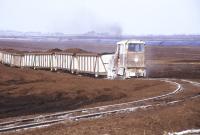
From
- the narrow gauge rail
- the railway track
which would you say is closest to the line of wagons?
the railway track

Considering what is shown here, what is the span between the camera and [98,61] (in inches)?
1312

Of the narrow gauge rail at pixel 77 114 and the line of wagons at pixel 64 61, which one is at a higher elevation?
the line of wagons at pixel 64 61

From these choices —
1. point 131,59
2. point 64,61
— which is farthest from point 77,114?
point 64,61

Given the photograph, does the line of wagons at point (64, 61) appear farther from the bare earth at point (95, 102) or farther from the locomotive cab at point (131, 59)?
the bare earth at point (95, 102)

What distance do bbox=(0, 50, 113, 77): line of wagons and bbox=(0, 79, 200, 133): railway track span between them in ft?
38.0

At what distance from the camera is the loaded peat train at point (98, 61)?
29469 mm

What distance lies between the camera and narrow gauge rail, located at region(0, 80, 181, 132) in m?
16.1

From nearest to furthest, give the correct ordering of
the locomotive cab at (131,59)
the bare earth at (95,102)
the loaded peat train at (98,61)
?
the bare earth at (95,102), the locomotive cab at (131,59), the loaded peat train at (98,61)

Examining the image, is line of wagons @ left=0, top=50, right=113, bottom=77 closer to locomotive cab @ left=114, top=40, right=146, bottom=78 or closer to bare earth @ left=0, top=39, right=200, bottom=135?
locomotive cab @ left=114, top=40, right=146, bottom=78

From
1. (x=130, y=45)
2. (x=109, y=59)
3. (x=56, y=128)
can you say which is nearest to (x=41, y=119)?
(x=56, y=128)

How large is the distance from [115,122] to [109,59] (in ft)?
60.2

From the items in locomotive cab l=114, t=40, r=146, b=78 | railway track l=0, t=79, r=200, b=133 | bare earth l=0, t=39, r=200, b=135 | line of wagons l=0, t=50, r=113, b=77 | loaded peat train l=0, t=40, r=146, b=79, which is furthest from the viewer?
line of wagons l=0, t=50, r=113, b=77

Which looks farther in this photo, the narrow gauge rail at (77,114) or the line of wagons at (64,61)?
the line of wagons at (64,61)

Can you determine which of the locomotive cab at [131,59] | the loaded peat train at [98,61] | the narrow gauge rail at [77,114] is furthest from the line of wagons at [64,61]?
the narrow gauge rail at [77,114]
